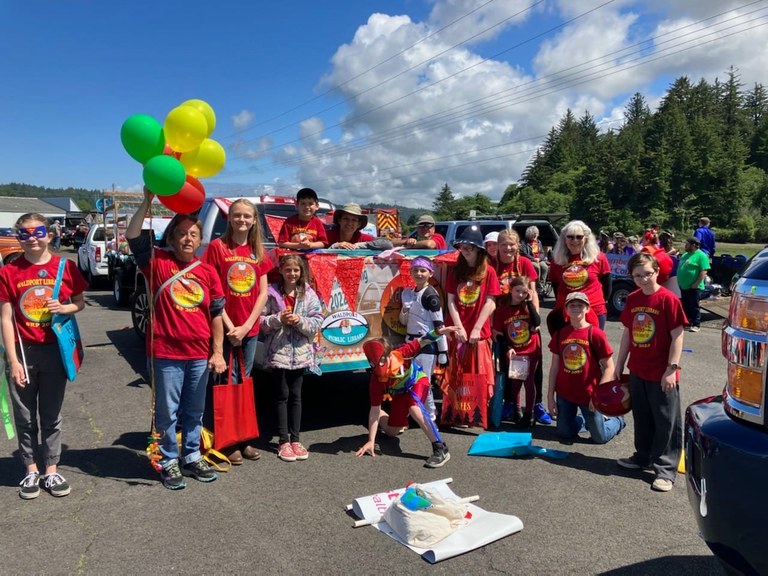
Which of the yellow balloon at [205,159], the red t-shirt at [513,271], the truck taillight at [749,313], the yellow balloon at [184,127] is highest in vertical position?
the yellow balloon at [184,127]

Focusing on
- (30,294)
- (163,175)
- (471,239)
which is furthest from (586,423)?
(30,294)

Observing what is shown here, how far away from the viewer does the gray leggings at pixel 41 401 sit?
3760 millimetres

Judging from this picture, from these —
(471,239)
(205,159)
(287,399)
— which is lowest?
(287,399)

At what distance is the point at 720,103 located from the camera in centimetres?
9656

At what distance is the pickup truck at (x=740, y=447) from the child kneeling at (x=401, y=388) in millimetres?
2586

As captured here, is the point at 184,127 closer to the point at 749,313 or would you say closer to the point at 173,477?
the point at 173,477

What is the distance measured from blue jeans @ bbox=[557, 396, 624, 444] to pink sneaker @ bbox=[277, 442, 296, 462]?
239 centimetres

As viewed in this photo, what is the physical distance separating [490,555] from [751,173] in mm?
80448

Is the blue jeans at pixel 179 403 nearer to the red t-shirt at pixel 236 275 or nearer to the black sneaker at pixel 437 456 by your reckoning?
the red t-shirt at pixel 236 275

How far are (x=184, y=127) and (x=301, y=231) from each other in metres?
1.86

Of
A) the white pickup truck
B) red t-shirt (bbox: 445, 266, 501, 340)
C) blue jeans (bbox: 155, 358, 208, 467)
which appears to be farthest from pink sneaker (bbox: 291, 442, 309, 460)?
the white pickup truck

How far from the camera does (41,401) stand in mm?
3820

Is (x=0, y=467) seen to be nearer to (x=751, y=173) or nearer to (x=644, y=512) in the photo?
(x=644, y=512)

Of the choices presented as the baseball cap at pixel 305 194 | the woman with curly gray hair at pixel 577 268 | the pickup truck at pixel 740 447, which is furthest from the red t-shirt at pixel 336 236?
the pickup truck at pixel 740 447
